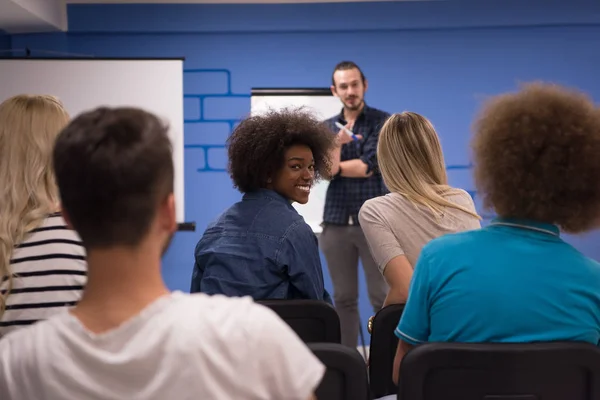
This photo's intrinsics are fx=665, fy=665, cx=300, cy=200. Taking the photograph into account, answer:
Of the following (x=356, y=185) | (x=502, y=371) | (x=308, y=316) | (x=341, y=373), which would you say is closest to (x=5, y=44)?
(x=356, y=185)

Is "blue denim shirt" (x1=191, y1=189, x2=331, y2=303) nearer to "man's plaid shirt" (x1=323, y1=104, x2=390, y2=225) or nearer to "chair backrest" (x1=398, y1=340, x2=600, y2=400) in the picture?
"chair backrest" (x1=398, y1=340, x2=600, y2=400)

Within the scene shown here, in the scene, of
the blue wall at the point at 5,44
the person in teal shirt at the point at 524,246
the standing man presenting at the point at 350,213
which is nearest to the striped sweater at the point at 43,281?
the person in teal shirt at the point at 524,246

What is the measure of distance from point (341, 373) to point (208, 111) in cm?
374

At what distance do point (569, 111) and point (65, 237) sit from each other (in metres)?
1.12

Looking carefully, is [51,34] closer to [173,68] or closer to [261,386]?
[173,68]

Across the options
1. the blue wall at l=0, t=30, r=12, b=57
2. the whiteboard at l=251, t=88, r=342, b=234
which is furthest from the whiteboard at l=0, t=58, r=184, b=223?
the whiteboard at l=251, t=88, r=342, b=234

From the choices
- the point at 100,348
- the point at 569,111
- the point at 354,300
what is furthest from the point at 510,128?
the point at 354,300

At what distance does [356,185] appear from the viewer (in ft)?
12.7

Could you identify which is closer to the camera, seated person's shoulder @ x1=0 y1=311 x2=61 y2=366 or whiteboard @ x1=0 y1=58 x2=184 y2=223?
seated person's shoulder @ x1=0 y1=311 x2=61 y2=366

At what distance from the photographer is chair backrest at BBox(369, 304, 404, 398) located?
5.83 ft

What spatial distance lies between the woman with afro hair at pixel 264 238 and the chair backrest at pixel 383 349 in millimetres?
260

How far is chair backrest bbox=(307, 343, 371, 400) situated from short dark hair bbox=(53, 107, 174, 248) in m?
0.53

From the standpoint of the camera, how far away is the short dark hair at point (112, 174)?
0.82 metres

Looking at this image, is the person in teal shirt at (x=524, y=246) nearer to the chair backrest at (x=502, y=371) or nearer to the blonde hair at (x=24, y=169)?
the chair backrest at (x=502, y=371)
